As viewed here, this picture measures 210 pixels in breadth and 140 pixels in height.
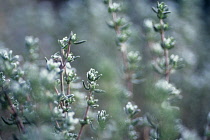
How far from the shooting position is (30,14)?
4102 mm

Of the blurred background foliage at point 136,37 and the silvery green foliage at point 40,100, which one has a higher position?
the blurred background foliage at point 136,37

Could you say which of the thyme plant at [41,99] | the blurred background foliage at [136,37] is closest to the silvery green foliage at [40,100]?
the thyme plant at [41,99]

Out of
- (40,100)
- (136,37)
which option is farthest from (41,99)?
(136,37)

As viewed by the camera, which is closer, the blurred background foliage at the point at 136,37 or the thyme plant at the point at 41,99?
the thyme plant at the point at 41,99

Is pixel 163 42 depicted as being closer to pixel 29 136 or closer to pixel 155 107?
pixel 155 107

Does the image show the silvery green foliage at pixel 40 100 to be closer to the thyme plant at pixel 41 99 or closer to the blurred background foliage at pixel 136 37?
the thyme plant at pixel 41 99

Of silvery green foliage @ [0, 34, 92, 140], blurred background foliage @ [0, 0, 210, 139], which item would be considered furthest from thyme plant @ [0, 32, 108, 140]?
blurred background foliage @ [0, 0, 210, 139]

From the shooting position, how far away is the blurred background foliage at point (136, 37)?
2.86m

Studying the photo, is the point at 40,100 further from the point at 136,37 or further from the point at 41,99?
the point at 136,37

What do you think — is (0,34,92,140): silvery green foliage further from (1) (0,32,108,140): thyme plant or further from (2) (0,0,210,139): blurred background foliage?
(2) (0,0,210,139): blurred background foliage

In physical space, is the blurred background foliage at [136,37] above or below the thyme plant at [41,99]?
above

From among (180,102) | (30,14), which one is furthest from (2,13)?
(180,102)

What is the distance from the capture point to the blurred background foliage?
286cm

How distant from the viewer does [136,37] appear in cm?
336
